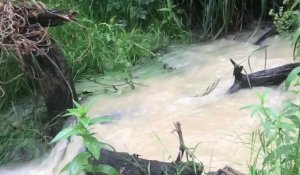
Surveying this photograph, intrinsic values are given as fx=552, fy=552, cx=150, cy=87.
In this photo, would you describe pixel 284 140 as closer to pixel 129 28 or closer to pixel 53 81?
pixel 53 81

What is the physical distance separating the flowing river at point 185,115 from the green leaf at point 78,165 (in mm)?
958

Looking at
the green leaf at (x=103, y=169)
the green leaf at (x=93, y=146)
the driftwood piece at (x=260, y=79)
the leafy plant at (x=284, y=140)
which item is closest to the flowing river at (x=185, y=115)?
the driftwood piece at (x=260, y=79)

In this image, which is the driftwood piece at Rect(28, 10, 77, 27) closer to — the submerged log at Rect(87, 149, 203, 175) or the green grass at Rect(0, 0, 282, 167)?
the green grass at Rect(0, 0, 282, 167)

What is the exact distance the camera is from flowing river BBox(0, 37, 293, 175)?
10.9 ft

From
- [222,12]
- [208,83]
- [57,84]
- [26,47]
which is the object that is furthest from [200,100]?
[222,12]

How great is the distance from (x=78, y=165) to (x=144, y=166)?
23.8 inches

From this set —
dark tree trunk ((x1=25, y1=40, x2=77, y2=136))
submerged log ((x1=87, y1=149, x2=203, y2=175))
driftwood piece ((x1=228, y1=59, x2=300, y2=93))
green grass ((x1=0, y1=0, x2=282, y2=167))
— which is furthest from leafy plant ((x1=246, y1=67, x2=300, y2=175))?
green grass ((x1=0, y1=0, x2=282, y2=167))

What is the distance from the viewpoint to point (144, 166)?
2.75 metres

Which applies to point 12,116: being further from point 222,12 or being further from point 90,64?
point 222,12

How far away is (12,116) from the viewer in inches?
157

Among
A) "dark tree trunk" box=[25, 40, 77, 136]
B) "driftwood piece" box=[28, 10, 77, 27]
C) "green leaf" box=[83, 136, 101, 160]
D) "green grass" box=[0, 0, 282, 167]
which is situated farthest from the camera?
"green grass" box=[0, 0, 282, 167]

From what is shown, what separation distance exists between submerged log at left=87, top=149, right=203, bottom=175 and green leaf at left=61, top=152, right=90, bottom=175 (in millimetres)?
528

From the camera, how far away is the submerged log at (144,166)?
2.58 meters

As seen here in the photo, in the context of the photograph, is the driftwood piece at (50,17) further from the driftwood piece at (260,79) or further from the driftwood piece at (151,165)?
the driftwood piece at (260,79)
